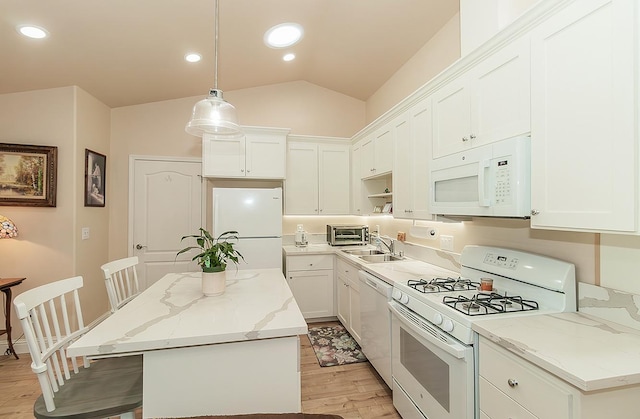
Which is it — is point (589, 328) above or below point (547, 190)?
below

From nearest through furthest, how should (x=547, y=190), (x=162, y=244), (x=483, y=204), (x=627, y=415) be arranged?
(x=627, y=415)
(x=547, y=190)
(x=483, y=204)
(x=162, y=244)

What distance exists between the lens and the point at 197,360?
1330mm

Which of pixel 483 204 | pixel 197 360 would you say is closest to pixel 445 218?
pixel 483 204

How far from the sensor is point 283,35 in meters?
2.78

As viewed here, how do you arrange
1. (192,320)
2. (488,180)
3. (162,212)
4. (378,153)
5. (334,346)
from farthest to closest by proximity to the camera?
(162,212)
(378,153)
(334,346)
(488,180)
(192,320)

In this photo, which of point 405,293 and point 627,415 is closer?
point 627,415

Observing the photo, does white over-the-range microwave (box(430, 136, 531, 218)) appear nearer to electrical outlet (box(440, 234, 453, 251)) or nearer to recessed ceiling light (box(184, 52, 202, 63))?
electrical outlet (box(440, 234, 453, 251))

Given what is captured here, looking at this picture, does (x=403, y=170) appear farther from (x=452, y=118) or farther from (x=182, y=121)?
(x=182, y=121)

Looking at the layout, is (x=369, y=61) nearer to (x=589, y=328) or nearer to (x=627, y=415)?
(x=589, y=328)

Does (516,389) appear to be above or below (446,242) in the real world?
below

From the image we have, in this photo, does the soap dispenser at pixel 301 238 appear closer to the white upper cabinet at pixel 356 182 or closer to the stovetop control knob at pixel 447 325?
the white upper cabinet at pixel 356 182

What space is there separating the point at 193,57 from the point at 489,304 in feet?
10.4

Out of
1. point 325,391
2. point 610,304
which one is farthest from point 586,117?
point 325,391

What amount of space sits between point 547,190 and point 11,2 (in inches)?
126
